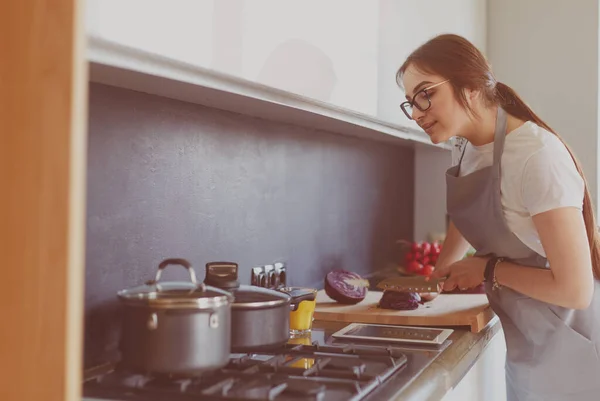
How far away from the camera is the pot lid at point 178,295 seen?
3.31 ft

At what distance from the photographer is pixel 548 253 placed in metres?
1.45

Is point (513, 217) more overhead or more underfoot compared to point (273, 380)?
more overhead

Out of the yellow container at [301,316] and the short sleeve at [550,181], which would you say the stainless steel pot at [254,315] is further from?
the short sleeve at [550,181]

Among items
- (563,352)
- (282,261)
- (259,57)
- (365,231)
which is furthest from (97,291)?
(365,231)

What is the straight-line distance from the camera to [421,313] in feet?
5.70

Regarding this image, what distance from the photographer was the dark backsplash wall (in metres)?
1.26

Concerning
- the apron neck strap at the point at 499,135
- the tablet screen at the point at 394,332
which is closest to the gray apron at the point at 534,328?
the apron neck strap at the point at 499,135

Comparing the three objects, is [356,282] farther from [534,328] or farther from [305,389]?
[305,389]

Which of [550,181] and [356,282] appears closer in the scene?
[550,181]

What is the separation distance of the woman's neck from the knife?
34cm

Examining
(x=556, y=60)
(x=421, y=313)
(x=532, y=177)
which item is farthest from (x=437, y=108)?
(x=556, y=60)

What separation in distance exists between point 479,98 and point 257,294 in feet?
2.35

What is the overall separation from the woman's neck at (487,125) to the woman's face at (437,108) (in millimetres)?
25

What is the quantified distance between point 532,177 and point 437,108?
0.26 metres
